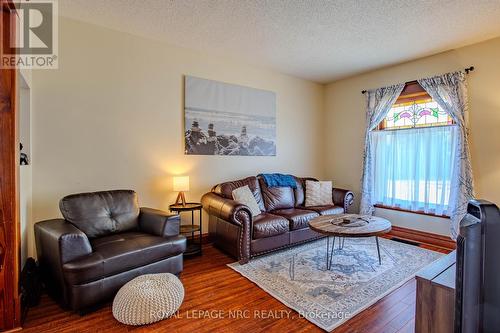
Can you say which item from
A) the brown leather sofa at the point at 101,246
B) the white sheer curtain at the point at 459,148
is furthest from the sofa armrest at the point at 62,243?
the white sheer curtain at the point at 459,148

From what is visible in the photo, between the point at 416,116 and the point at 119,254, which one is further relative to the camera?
the point at 416,116

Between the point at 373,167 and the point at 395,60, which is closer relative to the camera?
the point at 395,60

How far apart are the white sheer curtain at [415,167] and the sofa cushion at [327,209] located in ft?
3.14

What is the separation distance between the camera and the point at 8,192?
1796 millimetres

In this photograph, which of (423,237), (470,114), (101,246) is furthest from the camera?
(423,237)

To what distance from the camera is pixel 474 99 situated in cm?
337

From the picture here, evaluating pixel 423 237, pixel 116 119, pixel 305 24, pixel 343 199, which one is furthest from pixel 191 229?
pixel 423 237

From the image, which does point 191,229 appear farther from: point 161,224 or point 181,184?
point 161,224

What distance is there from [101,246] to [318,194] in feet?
10.3

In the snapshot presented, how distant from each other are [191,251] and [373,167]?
335 centimetres

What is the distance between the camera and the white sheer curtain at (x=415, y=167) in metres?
3.60

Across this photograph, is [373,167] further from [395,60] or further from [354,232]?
[354,232]

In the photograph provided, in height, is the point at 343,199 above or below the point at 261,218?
above

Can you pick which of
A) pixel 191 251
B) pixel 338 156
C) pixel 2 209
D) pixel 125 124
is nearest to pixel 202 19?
pixel 125 124
